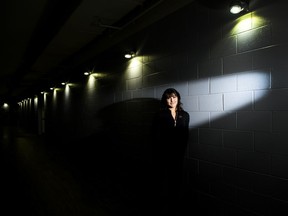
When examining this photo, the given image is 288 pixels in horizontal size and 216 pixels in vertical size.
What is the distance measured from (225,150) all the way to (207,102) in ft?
1.73

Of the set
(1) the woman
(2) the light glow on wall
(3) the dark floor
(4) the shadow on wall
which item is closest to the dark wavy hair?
(1) the woman

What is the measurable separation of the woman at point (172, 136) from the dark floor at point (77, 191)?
0.32 metres

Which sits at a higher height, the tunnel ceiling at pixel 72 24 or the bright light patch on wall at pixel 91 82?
the tunnel ceiling at pixel 72 24

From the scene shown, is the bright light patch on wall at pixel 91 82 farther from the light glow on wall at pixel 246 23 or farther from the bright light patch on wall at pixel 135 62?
the light glow on wall at pixel 246 23

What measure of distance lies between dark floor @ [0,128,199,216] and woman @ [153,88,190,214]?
1.07 feet

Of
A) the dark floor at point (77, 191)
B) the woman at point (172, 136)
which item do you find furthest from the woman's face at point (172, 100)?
the dark floor at point (77, 191)

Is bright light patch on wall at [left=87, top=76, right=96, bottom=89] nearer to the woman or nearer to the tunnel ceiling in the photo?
the tunnel ceiling

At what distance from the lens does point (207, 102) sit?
7.75 ft

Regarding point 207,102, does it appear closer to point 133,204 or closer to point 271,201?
point 271,201

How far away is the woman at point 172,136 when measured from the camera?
2.38m

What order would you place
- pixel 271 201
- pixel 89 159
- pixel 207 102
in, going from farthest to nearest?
pixel 89 159 → pixel 207 102 → pixel 271 201

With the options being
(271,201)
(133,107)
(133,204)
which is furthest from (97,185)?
(271,201)

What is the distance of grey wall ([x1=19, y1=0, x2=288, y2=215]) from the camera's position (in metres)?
1.78

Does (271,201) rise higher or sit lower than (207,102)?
lower
